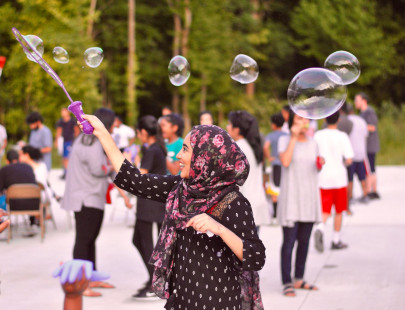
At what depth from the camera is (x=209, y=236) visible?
141 inches

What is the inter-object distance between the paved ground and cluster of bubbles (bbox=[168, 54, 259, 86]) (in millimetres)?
2111

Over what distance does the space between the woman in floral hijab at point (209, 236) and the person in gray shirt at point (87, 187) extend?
3.09m

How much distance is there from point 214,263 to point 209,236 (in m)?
0.14

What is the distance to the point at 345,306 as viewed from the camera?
668cm

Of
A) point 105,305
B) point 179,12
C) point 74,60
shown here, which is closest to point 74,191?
point 105,305

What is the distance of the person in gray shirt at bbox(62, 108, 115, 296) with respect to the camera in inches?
268

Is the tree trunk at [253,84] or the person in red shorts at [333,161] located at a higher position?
the tree trunk at [253,84]

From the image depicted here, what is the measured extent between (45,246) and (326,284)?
391 centimetres

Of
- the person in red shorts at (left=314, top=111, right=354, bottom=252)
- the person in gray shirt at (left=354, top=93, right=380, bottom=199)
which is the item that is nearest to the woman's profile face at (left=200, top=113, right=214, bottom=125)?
the person in red shorts at (left=314, top=111, right=354, bottom=252)

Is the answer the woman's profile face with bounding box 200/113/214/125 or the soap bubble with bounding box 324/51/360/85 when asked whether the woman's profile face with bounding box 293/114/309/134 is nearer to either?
the soap bubble with bounding box 324/51/360/85

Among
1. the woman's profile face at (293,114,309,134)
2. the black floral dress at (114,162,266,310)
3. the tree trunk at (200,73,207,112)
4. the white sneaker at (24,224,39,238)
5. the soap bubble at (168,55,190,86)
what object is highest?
the tree trunk at (200,73,207,112)

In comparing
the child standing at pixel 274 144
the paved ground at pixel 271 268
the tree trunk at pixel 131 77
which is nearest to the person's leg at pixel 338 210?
the paved ground at pixel 271 268

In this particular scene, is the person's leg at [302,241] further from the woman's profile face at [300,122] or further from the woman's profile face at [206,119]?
the woman's profile face at [206,119]

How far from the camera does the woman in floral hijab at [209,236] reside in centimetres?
352
